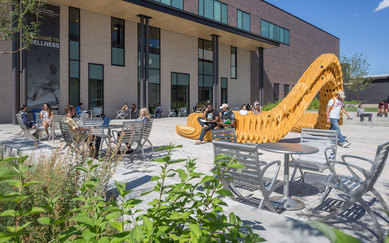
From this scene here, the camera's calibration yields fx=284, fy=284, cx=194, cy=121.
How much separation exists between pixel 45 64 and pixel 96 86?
363cm

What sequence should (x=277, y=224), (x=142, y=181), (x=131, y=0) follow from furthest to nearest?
(x=131, y=0), (x=142, y=181), (x=277, y=224)

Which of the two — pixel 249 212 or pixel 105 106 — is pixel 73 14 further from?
pixel 249 212

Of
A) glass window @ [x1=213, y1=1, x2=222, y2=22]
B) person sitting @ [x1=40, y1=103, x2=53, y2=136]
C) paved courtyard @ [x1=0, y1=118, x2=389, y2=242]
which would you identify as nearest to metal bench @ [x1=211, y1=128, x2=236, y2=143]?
paved courtyard @ [x1=0, y1=118, x2=389, y2=242]

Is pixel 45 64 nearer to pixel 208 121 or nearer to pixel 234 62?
pixel 208 121

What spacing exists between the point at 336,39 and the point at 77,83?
45.1 m

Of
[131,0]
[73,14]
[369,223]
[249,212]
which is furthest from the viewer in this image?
[73,14]

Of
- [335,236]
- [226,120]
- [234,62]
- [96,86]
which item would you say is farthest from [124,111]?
[335,236]

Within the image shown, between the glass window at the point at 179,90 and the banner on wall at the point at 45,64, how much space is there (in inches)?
385

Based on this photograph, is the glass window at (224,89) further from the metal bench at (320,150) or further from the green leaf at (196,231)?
the green leaf at (196,231)

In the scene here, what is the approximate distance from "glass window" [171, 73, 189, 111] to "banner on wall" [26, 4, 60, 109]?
978 centimetres

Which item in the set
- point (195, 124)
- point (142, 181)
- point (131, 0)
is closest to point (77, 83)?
point (131, 0)

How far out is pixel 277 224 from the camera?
90.0 inches

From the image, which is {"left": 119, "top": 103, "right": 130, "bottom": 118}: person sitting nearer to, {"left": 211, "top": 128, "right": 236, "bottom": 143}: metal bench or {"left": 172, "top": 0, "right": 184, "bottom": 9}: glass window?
{"left": 172, "top": 0, "right": 184, "bottom": 9}: glass window

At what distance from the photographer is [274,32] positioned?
3481cm
